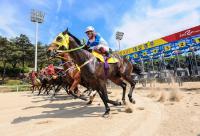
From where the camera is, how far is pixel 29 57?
198ft

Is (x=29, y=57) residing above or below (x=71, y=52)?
above

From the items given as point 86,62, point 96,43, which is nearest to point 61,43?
point 86,62

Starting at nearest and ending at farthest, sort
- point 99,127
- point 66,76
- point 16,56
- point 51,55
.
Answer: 1. point 99,127
2. point 51,55
3. point 66,76
4. point 16,56

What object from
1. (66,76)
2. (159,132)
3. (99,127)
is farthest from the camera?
(66,76)

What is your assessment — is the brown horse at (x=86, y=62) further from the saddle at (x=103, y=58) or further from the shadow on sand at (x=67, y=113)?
the shadow on sand at (x=67, y=113)

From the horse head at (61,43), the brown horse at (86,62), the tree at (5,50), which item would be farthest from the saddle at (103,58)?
the tree at (5,50)

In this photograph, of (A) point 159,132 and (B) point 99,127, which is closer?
(A) point 159,132

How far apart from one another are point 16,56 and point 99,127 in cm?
5344

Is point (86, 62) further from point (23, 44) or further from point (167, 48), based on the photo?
point (23, 44)

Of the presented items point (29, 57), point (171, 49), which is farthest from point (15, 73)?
point (171, 49)

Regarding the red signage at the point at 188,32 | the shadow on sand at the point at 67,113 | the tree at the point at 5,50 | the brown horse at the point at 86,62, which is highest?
the tree at the point at 5,50

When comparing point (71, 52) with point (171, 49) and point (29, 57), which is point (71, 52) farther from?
point (29, 57)

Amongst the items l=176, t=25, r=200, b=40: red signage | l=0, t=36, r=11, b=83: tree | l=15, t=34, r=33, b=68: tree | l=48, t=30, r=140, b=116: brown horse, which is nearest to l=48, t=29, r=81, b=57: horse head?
l=48, t=30, r=140, b=116: brown horse

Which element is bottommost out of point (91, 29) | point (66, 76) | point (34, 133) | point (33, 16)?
point (34, 133)
